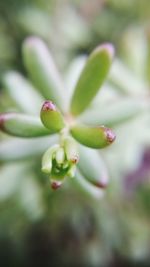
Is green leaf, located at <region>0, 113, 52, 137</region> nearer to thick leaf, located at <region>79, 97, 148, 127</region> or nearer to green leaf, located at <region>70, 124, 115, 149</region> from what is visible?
green leaf, located at <region>70, 124, 115, 149</region>

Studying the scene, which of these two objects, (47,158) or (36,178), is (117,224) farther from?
(47,158)

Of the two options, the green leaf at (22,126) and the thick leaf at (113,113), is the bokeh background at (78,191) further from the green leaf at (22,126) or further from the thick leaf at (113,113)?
the green leaf at (22,126)

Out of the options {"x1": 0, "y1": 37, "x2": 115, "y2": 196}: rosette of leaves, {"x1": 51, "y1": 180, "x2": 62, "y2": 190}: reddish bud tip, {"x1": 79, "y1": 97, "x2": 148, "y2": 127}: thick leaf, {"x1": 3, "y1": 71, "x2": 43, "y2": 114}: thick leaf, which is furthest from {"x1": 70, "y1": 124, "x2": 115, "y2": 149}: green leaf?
{"x1": 3, "y1": 71, "x2": 43, "y2": 114}: thick leaf

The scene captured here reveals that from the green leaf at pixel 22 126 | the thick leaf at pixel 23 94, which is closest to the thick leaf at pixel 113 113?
the green leaf at pixel 22 126

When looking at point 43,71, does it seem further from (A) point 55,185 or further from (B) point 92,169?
(A) point 55,185

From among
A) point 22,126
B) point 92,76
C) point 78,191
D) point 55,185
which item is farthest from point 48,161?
point 78,191

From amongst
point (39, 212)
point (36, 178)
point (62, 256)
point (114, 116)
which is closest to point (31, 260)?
point (62, 256)

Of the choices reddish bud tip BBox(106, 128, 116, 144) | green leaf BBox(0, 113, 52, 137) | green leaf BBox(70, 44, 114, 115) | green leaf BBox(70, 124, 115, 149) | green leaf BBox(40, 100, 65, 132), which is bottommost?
reddish bud tip BBox(106, 128, 116, 144)

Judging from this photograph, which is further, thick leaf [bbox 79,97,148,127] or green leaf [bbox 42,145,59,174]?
thick leaf [bbox 79,97,148,127]
